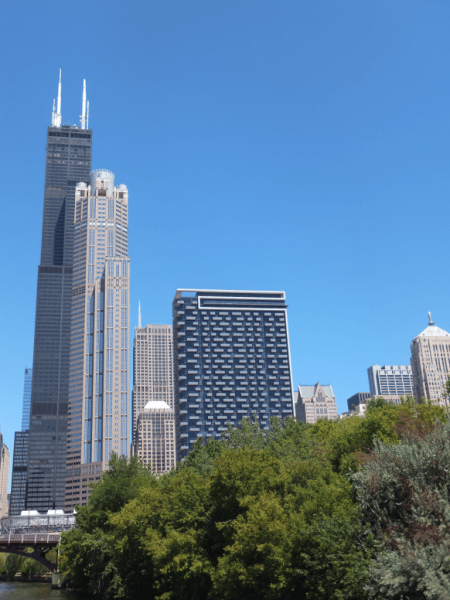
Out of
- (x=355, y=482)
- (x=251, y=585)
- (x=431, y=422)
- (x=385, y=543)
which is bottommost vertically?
(x=251, y=585)

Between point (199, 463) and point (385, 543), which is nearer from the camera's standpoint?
point (385, 543)

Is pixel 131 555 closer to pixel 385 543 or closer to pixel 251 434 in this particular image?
pixel 251 434

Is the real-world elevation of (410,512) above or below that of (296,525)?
above

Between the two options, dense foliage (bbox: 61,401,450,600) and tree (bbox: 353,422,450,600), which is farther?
dense foliage (bbox: 61,401,450,600)

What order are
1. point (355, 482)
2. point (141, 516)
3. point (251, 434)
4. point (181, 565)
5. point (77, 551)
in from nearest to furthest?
point (355, 482) → point (181, 565) → point (141, 516) → point (77, 551) → point (251, 434)

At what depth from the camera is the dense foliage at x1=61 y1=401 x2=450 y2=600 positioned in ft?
125

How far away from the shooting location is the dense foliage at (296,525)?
125 feet

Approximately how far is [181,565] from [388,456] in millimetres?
21731

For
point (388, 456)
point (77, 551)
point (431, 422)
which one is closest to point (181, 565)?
point (388, 456)

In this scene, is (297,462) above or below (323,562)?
above

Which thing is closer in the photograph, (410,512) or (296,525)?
(410,512)

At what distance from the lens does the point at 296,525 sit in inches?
1900

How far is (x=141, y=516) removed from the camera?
2391 inches

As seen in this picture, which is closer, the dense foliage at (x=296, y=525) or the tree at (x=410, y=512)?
the tree at (x=410, y=512)
